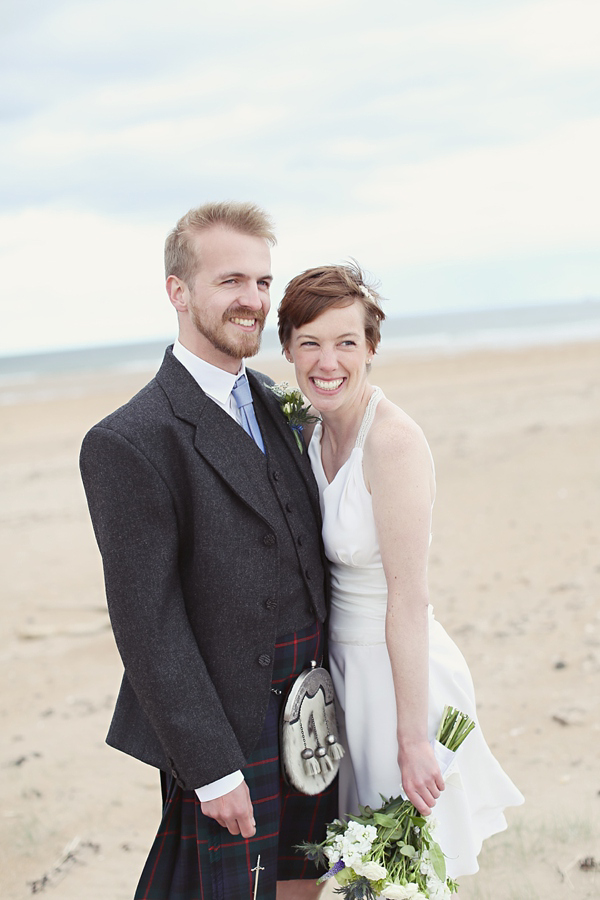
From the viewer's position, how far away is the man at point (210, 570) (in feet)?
6.95

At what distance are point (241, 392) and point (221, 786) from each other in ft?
3.66

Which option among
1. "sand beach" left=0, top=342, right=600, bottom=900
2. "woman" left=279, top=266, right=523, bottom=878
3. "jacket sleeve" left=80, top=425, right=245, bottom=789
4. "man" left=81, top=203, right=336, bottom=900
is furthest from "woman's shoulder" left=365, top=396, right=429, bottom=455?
"sand beach" left=0, top=342, right=600, bottom=900

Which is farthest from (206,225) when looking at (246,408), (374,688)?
(374,688)

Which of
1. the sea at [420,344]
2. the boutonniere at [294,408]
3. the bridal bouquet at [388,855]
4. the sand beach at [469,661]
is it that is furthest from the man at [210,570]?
the sea at [420,344]

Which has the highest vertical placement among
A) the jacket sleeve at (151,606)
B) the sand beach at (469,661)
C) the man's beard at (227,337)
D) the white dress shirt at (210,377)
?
the man's beard at (227,337)

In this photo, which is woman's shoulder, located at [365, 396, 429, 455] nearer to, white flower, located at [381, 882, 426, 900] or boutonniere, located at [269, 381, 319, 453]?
boutonniere, located at [269, 381, 319, 453]

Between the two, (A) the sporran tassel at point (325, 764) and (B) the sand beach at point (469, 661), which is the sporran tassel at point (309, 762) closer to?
(A) the sporran tassel at point (325, 764)

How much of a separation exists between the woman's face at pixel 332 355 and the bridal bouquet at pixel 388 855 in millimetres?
1197

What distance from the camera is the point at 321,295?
243 centimetres

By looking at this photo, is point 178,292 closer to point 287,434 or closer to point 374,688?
point 287,434

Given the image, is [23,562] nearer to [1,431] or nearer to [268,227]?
[268,227]

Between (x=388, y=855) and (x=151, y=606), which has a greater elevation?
(x=151, y=606)

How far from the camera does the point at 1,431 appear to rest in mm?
17906

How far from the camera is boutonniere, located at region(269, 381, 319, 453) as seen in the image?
260 cm
